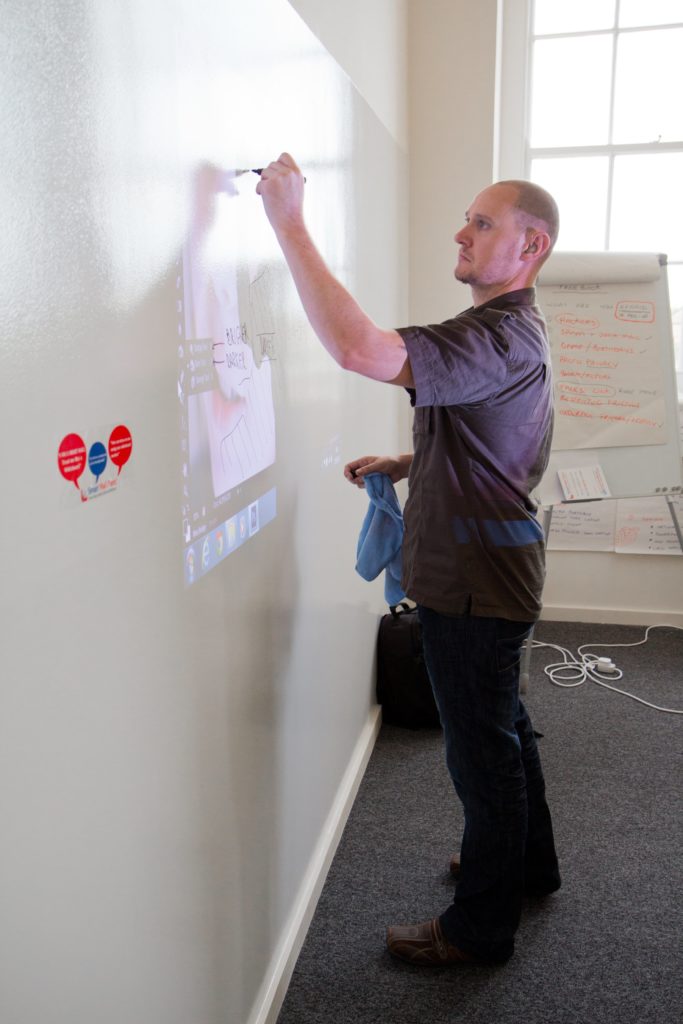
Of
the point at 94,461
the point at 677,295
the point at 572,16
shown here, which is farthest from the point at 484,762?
the point at 572,16

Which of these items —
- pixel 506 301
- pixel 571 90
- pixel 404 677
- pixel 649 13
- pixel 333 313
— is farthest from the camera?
pixel 571 90

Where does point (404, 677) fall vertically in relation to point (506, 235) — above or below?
below

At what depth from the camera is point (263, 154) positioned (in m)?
1.50

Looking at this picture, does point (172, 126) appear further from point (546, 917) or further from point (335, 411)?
point (546, 917)

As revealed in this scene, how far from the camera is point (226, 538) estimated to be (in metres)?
1.38

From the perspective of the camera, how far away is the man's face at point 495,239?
1.65 meters

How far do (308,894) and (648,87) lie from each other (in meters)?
3.32

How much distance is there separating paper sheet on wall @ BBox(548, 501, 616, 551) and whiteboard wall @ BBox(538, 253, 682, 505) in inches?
28.9

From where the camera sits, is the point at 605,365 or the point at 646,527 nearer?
the point at 605,365

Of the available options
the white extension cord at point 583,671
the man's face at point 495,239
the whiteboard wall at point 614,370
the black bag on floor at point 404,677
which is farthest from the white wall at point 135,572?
the white extension cord at point 583,671

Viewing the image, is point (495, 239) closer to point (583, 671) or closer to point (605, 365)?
point (605, 365)

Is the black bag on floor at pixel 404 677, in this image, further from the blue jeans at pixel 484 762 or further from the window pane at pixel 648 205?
the window pane at pixel 648 205

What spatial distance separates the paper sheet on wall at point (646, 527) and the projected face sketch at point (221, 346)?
2625mm

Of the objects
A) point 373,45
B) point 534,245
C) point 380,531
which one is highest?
point 373,45
